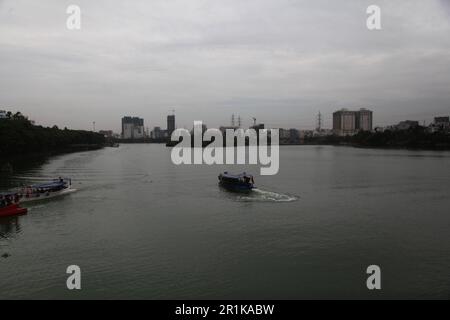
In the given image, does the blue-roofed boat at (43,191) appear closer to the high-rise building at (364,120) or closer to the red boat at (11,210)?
the red boat at (11,210)

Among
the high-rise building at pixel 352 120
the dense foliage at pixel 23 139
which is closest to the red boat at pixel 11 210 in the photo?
the dense foliage at pixel 23 139

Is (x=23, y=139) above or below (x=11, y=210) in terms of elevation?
above

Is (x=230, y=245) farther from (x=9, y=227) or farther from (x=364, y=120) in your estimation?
(x=364, y=120)

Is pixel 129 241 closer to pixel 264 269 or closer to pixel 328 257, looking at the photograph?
pixel 264 269

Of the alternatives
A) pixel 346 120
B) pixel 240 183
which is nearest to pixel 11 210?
pixel 240 183
